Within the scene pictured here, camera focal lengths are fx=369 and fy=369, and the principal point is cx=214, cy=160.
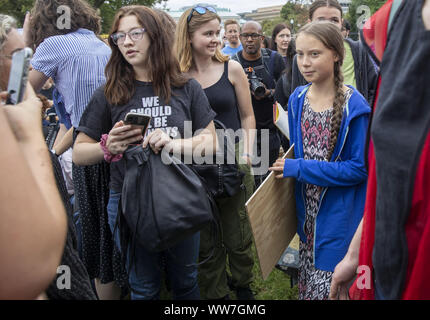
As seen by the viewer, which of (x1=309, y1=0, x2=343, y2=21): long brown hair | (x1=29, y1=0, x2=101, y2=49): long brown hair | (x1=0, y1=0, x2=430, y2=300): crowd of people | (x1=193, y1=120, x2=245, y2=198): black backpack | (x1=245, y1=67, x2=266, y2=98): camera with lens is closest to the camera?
(x1=0, y1=0, x2=430, y2=300): crowd of people

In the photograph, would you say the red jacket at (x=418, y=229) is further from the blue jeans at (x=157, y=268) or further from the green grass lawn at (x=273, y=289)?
the green grass lawn at (x=273, y=289)

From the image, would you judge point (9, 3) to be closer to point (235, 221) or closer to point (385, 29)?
point (235, 221)

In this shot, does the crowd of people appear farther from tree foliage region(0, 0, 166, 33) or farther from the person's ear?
tree foliage region(0, 0, 166, 33)

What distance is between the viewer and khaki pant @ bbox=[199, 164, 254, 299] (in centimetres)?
263

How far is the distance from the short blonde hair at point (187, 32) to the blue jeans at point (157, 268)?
3.73 feet

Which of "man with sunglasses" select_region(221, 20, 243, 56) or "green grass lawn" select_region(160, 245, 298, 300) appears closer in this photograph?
"green grass lawn" select_region(160, 245, 298, 300)

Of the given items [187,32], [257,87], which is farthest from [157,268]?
[257,87]

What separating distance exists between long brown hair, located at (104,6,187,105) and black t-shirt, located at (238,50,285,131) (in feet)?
6.36

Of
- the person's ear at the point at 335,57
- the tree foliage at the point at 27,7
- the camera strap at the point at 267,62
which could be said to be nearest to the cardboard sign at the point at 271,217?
the person's ear at the point at 335,57

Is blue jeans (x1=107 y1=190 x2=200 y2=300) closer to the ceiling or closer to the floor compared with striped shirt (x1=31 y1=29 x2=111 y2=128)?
closer to the floor

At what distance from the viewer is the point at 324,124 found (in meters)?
1.90

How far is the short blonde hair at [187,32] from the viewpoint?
2590 mm

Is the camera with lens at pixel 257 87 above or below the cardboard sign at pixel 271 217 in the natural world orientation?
above

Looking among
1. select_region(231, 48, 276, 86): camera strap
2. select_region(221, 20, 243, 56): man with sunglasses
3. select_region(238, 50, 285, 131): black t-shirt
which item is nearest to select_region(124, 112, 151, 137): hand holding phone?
select_region(238, 50, 285, 131): black t-shirt
